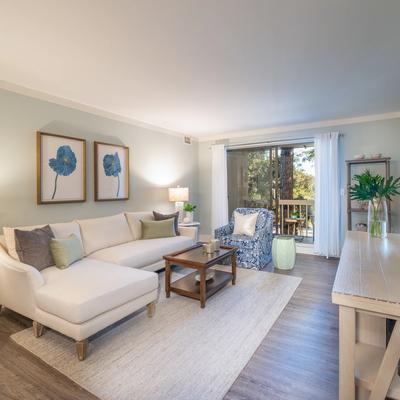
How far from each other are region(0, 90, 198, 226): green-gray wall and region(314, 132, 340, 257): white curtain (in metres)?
2.75

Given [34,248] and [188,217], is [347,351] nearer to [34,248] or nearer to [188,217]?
[34,248]

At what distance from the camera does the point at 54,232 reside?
2.92 m

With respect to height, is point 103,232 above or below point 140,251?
above

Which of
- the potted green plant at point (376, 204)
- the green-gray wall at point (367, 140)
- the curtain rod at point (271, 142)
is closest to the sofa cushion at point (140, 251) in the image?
the potted green plant at point (376, 204)

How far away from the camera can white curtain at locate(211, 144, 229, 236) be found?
225 inches

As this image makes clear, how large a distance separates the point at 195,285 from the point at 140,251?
83cm

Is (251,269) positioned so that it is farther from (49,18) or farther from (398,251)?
(49,18)

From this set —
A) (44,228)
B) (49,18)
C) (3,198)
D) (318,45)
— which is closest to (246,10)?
(318,45)

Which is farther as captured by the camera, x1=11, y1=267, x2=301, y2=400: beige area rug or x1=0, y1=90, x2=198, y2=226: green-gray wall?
x1=0, y1=90, x2=198, y2=226: green-gray wall

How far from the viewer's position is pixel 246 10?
1750 mm

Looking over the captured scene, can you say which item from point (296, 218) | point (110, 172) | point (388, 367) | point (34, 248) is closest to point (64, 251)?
point (34, 248)

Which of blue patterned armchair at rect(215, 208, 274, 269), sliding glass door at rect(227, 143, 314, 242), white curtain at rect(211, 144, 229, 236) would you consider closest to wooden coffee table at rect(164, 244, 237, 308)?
blue patterned armchair at rect(215, 208, 274, 269)

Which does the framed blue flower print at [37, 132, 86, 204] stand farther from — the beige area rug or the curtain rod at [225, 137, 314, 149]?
the curtain rod at [225, 137, 314, 149]

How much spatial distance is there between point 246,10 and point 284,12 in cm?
26
